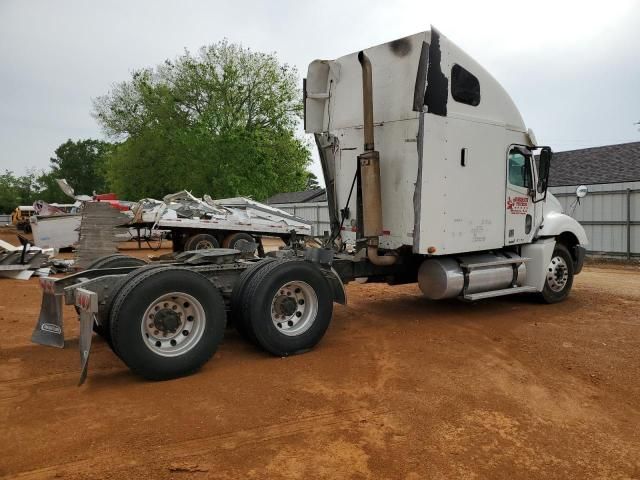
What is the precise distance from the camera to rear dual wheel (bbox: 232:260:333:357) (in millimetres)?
5406

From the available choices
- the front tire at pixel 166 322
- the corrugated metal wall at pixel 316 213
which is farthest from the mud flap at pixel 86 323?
the corrugated metal wall at pixel 316 213

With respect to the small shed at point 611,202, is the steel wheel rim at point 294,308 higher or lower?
lower

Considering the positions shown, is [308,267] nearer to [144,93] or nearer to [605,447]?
[605,447]

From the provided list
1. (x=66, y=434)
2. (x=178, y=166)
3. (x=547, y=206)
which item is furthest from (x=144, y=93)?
(x=66, y=434)

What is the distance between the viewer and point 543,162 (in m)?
8.30

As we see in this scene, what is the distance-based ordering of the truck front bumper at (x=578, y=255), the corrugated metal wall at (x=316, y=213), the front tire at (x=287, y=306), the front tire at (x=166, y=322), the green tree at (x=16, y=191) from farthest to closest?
the green tree at (x=16, y=191) < the corrugated metal wall at (x=316, y=213) < the truck front bumper at (x=578, y=255) < the front tire at (x=287, y=306) < the front tire at (x=166, y=322)

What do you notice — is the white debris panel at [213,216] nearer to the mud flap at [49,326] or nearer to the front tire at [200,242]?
the front tire at [200,242]

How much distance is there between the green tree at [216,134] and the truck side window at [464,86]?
2572cm

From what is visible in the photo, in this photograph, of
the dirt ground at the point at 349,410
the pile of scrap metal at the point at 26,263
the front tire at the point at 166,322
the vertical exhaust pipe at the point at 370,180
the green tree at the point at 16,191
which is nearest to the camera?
the dirt ground at the point at 349,410

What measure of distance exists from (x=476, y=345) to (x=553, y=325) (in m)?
1.72

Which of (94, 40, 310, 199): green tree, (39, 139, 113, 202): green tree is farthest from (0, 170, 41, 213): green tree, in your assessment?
(94, 40, 310, 199): green tree

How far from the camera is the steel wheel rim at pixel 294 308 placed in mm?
5699

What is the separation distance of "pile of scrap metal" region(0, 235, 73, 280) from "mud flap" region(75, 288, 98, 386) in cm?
824

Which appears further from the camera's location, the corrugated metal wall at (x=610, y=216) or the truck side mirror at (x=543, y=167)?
the corrugated metal wall at (x=610, y=216)
